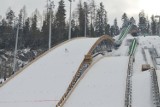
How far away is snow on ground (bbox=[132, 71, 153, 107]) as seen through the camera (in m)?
22.9

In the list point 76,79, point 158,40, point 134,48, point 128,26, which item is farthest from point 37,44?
point 76,79

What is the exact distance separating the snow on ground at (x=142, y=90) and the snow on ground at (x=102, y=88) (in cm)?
76

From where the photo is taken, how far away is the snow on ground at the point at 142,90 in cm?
2286

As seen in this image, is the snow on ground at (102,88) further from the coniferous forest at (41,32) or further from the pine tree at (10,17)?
the pine tree at (10,17)

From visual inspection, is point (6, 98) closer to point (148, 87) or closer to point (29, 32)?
point (148, 87)

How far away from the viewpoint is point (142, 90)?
24.9m

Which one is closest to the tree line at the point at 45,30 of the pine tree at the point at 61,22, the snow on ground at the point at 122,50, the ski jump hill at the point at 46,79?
the pine tree at the point at 61,22

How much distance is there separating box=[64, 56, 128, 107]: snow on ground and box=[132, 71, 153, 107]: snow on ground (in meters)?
0.76

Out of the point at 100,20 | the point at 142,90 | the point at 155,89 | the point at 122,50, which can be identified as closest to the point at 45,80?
the point at 142,90

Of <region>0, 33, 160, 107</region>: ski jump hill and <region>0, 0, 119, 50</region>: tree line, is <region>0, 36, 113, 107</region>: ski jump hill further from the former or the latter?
<region>0, 0, 119, 50</region>: tree line

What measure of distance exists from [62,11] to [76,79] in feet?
197

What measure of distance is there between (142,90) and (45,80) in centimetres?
847

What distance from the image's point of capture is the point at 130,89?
25391mm

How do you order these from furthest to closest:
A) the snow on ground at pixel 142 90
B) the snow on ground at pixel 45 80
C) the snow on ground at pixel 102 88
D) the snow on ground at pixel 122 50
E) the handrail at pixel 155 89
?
the snow on ground at pixel 122 50, the snow on ground at pixel 45 80, the snow on ground at pixel 102 88, the snow on ground at pixel 142 90, the handrail at pixel 155 89
